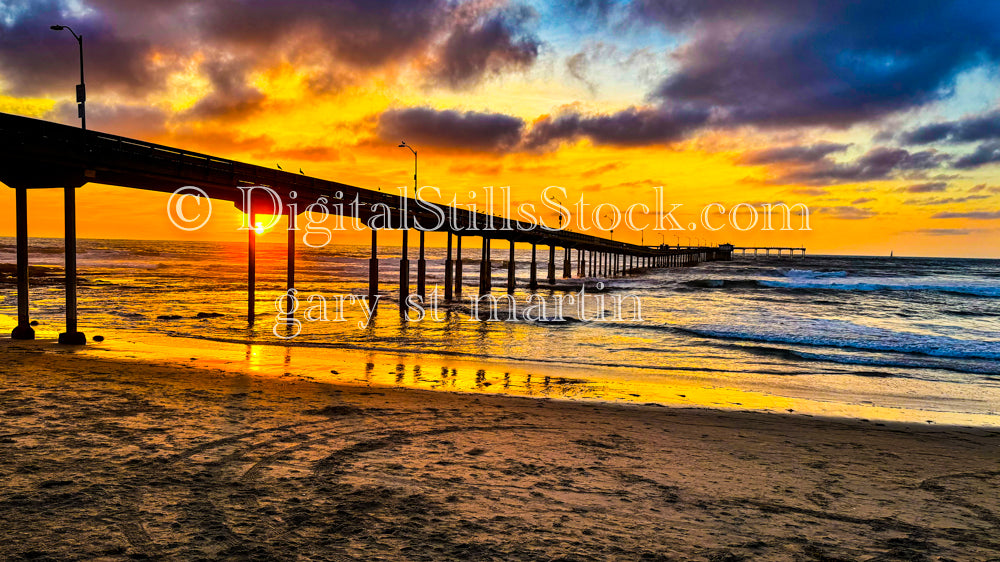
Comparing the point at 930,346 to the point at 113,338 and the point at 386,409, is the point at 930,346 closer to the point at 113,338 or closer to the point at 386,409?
the point at 386,409

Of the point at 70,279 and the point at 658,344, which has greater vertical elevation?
the point at 70,279

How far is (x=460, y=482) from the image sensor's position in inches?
212

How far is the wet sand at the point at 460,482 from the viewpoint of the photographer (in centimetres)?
412

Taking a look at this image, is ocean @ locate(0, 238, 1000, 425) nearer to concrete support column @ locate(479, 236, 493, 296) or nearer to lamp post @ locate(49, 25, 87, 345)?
lamp post @ locate(49, 25, 87, 345)

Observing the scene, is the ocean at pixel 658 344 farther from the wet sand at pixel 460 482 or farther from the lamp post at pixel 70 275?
the wet sand at pixel 460 482

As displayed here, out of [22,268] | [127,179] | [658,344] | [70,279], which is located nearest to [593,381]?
[658,344]

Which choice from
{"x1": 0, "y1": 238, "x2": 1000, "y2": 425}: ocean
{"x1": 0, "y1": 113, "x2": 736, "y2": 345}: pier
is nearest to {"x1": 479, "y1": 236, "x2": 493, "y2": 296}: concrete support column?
{"x1": 0, "y1": 113, "x2": 736, "y2": 345}: pier

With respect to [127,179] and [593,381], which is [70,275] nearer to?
[127,179]

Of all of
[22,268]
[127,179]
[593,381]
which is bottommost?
[593,381]

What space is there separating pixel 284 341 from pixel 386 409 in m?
10.7

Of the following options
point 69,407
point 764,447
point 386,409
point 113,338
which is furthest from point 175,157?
point 764,447

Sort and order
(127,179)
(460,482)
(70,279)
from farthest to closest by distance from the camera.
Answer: (127,179)
(70,279)
(460,482)

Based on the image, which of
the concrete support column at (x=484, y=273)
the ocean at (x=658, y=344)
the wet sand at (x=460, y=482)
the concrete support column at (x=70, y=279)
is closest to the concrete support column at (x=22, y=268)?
the concrete support column at (x=70, y=279)

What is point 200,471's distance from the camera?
5352 mm
